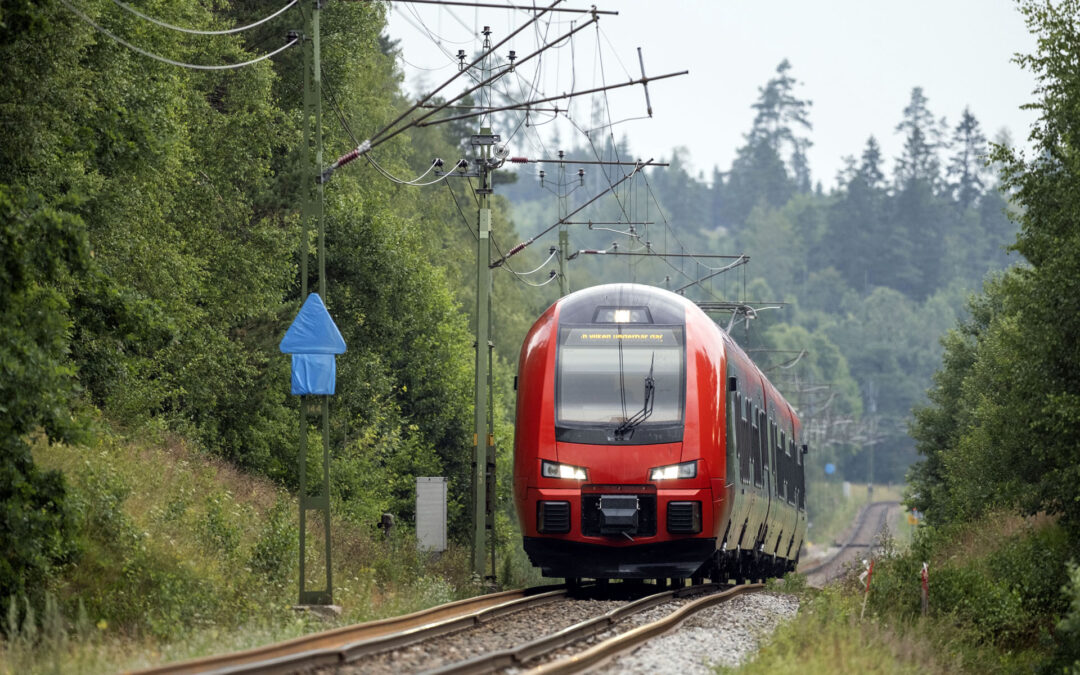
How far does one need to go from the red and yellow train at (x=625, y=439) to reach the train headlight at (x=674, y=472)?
13mm

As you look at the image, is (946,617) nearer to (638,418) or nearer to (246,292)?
(638,418)

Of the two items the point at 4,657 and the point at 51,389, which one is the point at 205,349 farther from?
the point at 4,657

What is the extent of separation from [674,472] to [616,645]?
642cm

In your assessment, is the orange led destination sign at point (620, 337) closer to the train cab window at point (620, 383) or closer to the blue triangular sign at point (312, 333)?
the train cab window at point (620, 383)

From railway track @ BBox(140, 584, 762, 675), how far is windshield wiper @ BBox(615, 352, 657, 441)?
2186 millimetres

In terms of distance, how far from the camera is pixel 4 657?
40.8ft

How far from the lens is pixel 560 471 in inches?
768

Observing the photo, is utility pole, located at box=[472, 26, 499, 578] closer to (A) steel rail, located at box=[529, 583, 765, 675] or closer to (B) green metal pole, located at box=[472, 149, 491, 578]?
(B) green metal pole, located at box=[472, 149, 491, 578]

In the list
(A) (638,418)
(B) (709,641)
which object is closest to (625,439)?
(A) (638,418)

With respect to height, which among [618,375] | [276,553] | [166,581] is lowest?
[166,581]

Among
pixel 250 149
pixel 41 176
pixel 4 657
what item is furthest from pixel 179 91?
pixel 4 657

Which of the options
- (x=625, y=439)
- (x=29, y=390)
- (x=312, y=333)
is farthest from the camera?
(x=625, y=439)

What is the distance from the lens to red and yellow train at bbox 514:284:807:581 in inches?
→ 762

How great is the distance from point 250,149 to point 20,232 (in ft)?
64.5
